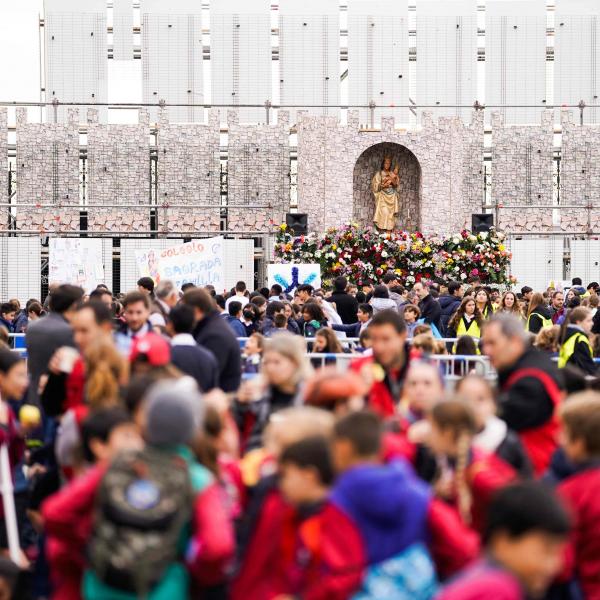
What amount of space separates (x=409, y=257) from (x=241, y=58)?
50.2 feet

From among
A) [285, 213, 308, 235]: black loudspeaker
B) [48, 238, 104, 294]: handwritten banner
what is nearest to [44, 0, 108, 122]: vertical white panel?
[285, 213, 308, 235]: black loudspeaker

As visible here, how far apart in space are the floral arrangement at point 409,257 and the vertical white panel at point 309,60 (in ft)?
43.8

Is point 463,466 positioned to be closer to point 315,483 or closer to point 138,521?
point 315,483

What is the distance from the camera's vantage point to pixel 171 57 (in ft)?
131

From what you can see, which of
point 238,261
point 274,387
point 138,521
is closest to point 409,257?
point 238,261

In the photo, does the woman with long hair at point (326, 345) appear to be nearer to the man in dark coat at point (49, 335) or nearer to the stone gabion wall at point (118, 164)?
the man in dark coat at point (49, 335)

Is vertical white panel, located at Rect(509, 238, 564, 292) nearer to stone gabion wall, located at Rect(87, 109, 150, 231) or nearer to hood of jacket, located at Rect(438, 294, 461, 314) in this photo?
stone gabion wall, located at Rect(87, 109, 150, 231)

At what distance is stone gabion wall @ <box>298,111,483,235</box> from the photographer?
31.0m

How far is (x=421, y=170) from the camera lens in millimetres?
31109

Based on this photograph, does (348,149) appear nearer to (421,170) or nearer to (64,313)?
(421,170)

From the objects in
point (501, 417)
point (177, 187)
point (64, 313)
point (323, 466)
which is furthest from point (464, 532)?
point (177, 187)

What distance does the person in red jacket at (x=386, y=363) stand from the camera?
6.98 m

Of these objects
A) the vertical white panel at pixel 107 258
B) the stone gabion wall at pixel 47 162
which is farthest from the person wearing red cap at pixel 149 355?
the stone gabion wall at pixel 47 162

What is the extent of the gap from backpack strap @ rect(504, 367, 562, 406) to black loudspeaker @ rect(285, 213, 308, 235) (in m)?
21.8
